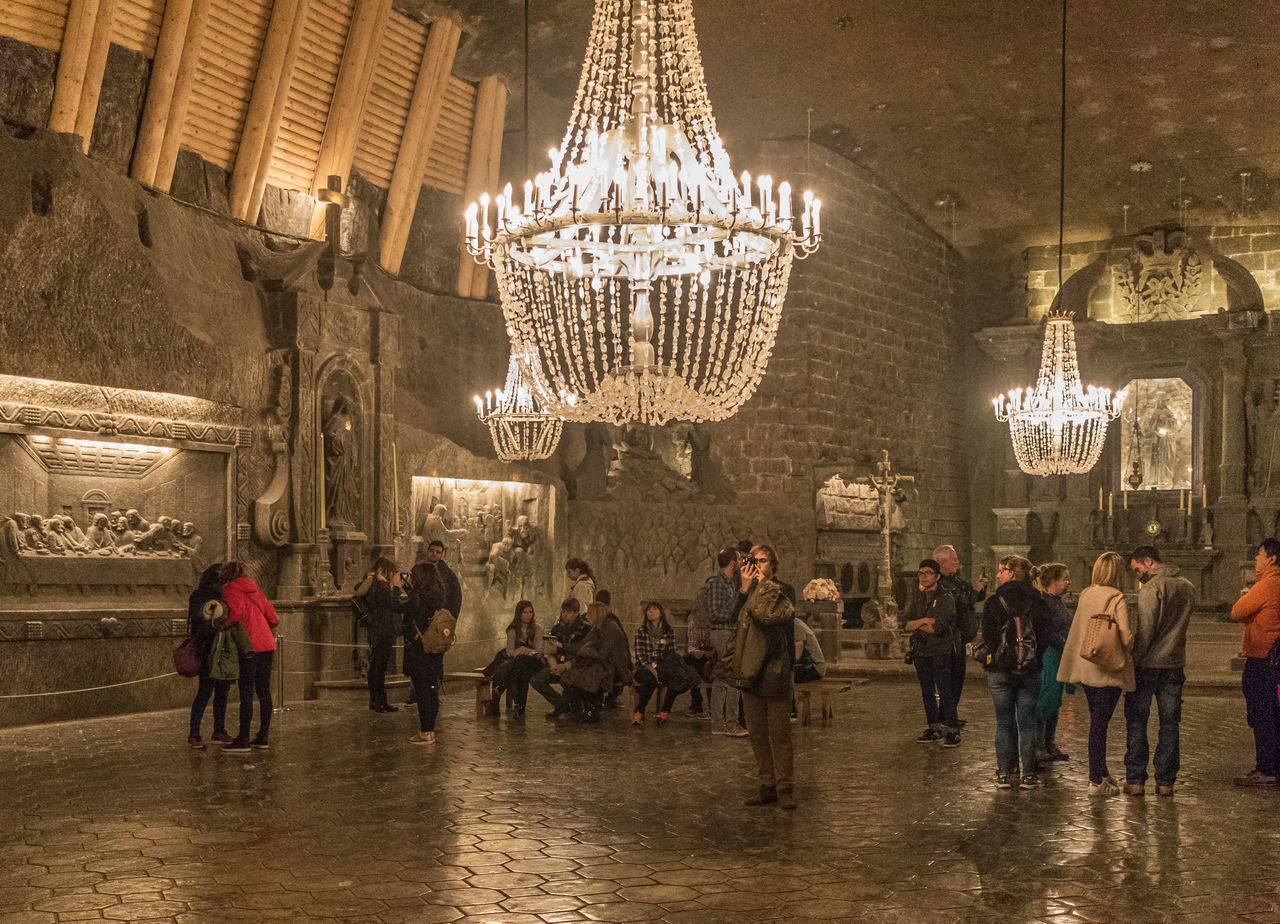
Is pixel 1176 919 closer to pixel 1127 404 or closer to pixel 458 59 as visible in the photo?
pixel 458 59

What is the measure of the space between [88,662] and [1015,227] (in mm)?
13123

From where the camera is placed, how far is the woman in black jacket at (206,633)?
26.1 ft

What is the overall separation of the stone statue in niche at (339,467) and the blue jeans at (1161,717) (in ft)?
23.7

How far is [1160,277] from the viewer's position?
1861 cm

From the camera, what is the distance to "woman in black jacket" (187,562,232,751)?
7.96m

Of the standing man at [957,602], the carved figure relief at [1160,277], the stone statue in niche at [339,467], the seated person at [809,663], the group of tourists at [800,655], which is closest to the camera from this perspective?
the group of tourists at [800,655]

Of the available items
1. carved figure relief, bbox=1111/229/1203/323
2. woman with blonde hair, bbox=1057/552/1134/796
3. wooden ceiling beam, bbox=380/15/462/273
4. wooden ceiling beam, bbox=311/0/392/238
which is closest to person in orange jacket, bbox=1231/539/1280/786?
woman with blonde hair, bbox=1057/552/1134/796

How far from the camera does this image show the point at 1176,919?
4.41 m

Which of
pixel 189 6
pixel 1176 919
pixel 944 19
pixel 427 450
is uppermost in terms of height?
pixel 944 19

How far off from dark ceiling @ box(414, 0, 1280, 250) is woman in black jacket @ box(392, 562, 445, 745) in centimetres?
577

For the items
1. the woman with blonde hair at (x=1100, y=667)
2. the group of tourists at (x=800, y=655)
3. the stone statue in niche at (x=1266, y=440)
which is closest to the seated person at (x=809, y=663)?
the group of tourists at (x=800, y=655)

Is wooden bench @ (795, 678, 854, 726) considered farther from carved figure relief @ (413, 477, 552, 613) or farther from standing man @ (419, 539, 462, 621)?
carved figure relief @ (413, 477, 552, 613)

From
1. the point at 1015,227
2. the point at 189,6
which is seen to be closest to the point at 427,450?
the point at 189,6

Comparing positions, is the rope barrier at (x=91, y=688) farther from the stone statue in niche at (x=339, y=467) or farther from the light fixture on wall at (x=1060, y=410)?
the light fixture on wall at (x=1060, y=410)
